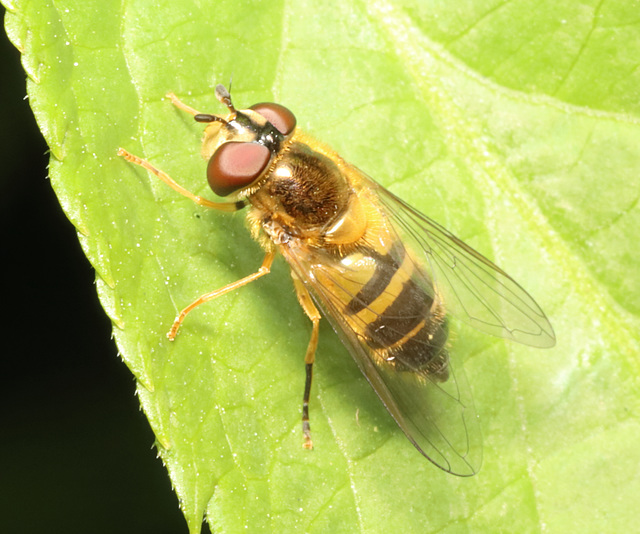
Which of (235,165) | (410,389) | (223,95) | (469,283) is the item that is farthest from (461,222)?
(223,95)

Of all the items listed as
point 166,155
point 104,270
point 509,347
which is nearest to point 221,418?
point 104,270

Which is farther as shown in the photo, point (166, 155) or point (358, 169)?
point (358, 169)

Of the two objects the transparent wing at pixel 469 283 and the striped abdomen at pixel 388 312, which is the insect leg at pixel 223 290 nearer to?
the striped abdomen at pixel 388 312

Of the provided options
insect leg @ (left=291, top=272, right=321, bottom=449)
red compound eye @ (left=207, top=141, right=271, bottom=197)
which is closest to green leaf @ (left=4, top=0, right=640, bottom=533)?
insect leg @ (left=291, top=272, right=321, bottom=449)

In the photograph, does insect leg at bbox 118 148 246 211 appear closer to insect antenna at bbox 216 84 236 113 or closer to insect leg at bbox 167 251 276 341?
insect leg at bbox 167 251 276 341

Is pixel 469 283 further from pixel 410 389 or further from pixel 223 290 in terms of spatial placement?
pixel 223 290

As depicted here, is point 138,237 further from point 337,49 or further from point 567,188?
point 567,188
